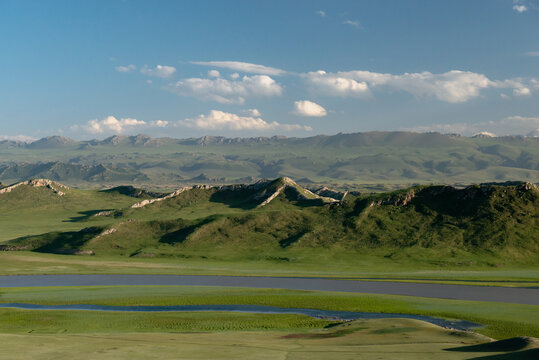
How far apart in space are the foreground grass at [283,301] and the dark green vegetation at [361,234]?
5450cm

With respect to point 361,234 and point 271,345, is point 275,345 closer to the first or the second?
point 271,345

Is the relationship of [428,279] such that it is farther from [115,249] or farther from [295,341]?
[115,249]

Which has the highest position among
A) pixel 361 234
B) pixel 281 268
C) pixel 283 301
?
pixel 361 234

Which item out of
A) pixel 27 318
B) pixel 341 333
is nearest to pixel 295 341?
pixel 341 333

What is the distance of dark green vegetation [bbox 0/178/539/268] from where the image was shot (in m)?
156

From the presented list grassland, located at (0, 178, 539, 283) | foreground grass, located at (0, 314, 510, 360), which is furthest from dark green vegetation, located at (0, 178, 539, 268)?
foreground grass, located at (0, 314, 510, 360)

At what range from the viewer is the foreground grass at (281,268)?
125 meters

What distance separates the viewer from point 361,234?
17512 cm

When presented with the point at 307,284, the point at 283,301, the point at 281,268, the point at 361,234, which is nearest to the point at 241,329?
the point at 283,301

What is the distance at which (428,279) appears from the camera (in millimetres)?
121812

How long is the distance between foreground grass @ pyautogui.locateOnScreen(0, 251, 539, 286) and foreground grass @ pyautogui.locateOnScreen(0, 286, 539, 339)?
89.4 ft

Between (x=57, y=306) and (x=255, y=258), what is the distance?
7757 centimetres

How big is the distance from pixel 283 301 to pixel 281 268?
169 ft

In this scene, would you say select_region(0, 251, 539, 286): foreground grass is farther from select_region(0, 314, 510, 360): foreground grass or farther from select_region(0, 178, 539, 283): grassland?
select_region(0, 314, 510, 360): foreground grass
